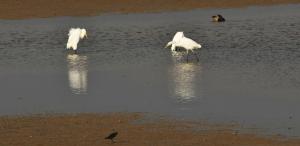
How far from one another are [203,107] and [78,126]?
2.64 metres

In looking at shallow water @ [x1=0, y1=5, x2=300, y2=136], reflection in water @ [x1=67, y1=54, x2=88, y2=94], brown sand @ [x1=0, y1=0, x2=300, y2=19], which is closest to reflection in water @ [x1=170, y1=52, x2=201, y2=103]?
shallow water @ [x1=0, y1=5, x2=300, y2=136]

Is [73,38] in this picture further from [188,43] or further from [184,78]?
[184,78]

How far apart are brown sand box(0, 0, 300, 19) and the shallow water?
14.1 feet

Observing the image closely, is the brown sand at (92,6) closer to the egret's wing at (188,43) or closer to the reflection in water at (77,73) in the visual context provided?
the reflection in water at (77,73)

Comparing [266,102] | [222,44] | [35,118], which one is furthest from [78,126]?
[222,44]

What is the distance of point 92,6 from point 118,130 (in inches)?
1053

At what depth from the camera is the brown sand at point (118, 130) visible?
13.3m

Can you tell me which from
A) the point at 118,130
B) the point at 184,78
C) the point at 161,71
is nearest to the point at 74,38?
the point at 161,71

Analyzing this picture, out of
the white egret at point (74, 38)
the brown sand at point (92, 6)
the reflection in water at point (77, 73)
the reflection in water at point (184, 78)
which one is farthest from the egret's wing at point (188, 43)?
the brown sand at point (92, 6)

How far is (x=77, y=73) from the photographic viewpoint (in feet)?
70.4

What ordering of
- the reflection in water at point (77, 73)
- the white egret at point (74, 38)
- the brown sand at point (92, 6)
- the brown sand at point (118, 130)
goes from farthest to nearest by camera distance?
the brown sand at point (92, 6) → the white egret at point (74, 38) → the reflection in water at point (77, 73) → the brown sand at point (118, 130)

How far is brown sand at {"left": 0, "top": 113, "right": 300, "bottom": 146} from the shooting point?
Result: 43.6 feet

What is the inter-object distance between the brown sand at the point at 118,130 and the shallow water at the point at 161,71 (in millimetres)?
647

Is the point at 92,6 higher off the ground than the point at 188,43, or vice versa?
the point at 188,43
